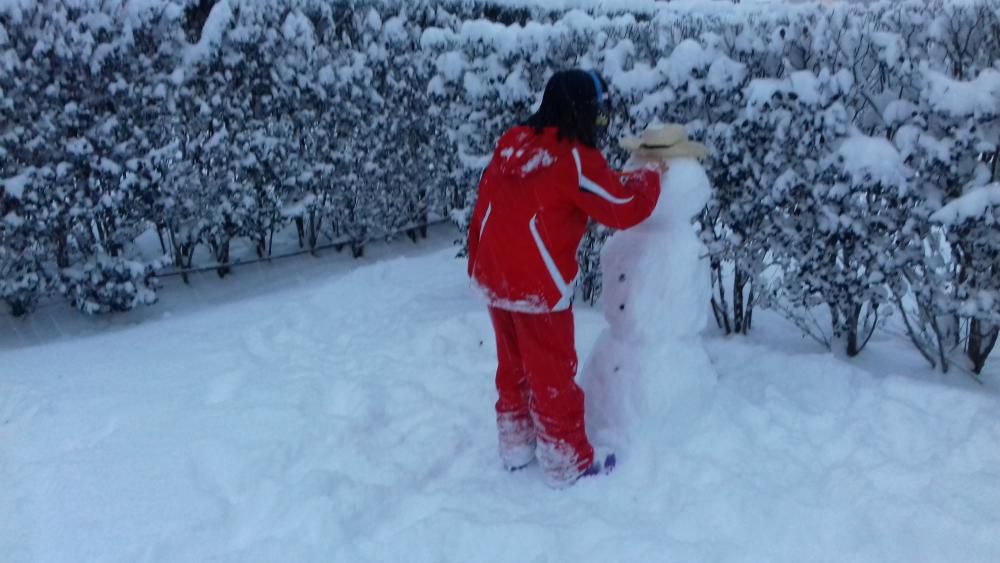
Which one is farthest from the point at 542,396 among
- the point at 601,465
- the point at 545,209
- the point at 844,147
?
the point at 844,147

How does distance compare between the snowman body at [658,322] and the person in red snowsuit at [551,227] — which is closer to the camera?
the person in red snowsuit at [551,227]

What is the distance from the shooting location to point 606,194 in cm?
268

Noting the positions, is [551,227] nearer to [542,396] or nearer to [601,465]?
[542,396]

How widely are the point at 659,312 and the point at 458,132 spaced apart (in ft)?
8.59

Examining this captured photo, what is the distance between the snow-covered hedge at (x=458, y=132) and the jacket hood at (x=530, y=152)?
1338 millimetres

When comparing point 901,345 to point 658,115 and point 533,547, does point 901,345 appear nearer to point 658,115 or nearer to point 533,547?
point 658,115

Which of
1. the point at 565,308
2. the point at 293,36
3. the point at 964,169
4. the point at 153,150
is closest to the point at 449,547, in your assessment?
the point at 565,308

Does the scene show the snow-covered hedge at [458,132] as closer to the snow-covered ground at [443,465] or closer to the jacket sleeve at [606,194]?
the snow-covered ground at [443,465]

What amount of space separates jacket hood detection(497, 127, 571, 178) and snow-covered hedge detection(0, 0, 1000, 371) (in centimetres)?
134

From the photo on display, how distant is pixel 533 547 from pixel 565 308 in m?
0.90

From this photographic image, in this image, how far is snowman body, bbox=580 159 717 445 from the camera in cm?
303

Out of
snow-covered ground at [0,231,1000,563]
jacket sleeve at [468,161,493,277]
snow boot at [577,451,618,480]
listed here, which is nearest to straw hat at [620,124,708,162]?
jacket sleeve at [468,161,493,277]

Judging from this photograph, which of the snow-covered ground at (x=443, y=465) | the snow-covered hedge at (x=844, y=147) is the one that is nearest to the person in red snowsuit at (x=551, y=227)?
the snow-covered ground at (x=443, y=465)

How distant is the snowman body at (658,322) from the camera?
3.03 metres
